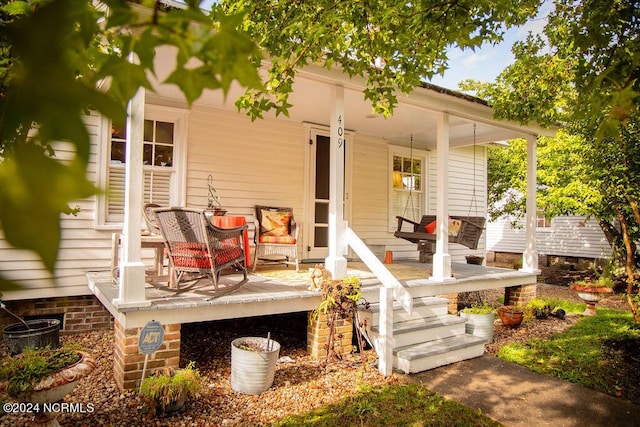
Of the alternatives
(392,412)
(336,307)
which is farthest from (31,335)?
(392,412)

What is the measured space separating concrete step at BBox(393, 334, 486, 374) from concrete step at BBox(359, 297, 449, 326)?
0.39 m

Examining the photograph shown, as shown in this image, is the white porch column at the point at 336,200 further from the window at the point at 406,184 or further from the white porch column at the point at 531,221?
the white porch column at the point at 531,221

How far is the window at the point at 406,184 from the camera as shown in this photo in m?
8.54

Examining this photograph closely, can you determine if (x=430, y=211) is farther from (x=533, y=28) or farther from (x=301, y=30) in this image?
(x=301, y=30)

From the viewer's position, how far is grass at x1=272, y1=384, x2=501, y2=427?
121 inches

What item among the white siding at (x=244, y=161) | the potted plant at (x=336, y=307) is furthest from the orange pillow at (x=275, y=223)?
the potted plant at (x=336, y=307)

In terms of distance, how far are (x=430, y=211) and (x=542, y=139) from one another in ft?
13.4

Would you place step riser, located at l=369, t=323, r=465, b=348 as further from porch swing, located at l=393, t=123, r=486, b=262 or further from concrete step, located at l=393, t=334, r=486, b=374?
porch swing, located at l=393, t=123, r=486, b=262

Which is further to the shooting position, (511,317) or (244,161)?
(244,161)

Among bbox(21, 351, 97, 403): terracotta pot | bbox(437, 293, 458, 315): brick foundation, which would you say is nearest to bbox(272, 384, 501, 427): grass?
bbox(21, 351, 97, 403): terracotta pot

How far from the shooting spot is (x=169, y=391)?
3057 millimetres

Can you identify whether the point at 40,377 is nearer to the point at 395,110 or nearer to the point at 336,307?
the point at 336,307

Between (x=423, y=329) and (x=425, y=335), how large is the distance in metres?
0.07

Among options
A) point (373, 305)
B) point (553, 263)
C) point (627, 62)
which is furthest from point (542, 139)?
point (627, 62)
